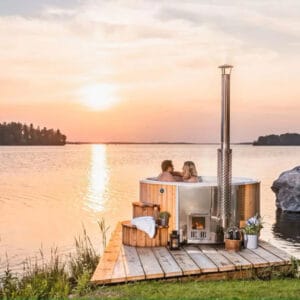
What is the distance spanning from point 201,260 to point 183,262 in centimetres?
30

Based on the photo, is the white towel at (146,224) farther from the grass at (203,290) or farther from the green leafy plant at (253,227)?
the grass at (203,290)

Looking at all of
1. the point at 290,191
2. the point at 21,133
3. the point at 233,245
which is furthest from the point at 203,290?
the point at 21,133

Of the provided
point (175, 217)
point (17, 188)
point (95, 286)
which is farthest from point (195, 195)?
point (17, 188)

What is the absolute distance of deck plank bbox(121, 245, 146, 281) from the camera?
796 cm

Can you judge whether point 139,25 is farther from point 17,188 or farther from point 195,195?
point 17,188

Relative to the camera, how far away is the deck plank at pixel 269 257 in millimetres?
8773

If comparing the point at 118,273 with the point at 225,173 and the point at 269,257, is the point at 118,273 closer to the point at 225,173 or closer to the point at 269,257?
the point at 269,257

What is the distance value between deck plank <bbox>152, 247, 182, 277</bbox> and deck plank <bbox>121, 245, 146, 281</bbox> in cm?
31

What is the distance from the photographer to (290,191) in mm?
28234

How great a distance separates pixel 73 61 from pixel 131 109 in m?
13.8

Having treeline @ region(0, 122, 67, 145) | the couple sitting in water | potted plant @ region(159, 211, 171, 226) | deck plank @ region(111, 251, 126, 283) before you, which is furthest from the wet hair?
treeline @ region(0, 122, 67, 145)

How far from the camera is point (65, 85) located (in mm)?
44594

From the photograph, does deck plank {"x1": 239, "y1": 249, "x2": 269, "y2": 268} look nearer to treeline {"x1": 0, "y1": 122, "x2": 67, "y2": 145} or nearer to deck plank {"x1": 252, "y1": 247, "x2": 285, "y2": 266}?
deck plank {"x1": 252, "y1": 247, "x2": 285, "y2": 266}

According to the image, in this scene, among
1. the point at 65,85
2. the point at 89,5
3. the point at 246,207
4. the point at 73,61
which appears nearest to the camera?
the point at 246,207
